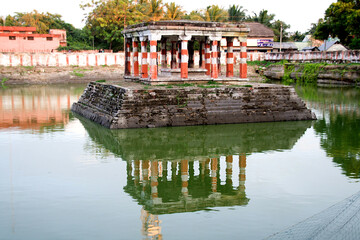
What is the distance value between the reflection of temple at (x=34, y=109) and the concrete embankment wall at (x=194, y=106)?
1.82 m

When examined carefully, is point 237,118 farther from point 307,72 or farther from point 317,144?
point 307,72

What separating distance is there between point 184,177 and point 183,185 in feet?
1.97

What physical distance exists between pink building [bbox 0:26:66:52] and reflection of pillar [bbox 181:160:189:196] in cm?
3336

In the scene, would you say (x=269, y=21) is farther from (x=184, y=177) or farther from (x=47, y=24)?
(x=184, y=177)

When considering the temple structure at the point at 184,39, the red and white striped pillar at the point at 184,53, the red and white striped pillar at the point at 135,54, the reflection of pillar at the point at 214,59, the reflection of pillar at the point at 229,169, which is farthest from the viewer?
the red and white striped pillar at the point at 135,54

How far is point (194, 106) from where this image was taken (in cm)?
1512

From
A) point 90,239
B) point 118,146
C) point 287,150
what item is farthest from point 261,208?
point 118,146

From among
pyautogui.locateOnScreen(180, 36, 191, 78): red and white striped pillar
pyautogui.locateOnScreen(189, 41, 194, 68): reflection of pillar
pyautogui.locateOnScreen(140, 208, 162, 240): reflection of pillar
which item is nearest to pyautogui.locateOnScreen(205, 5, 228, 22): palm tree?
pyautogui.locateOnScreen(189, 41, 194, 68): reflection of pillar

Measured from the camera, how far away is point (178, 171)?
9891 mm

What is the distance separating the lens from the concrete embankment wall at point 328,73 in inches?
1180

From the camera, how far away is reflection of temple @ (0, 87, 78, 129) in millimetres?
16156

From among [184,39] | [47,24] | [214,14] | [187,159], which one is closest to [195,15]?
[214,14]

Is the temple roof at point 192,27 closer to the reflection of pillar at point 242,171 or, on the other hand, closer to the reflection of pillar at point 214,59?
the reflection of pillar at point 214,59

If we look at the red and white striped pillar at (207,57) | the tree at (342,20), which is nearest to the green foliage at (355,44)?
the tree at (342,20)
